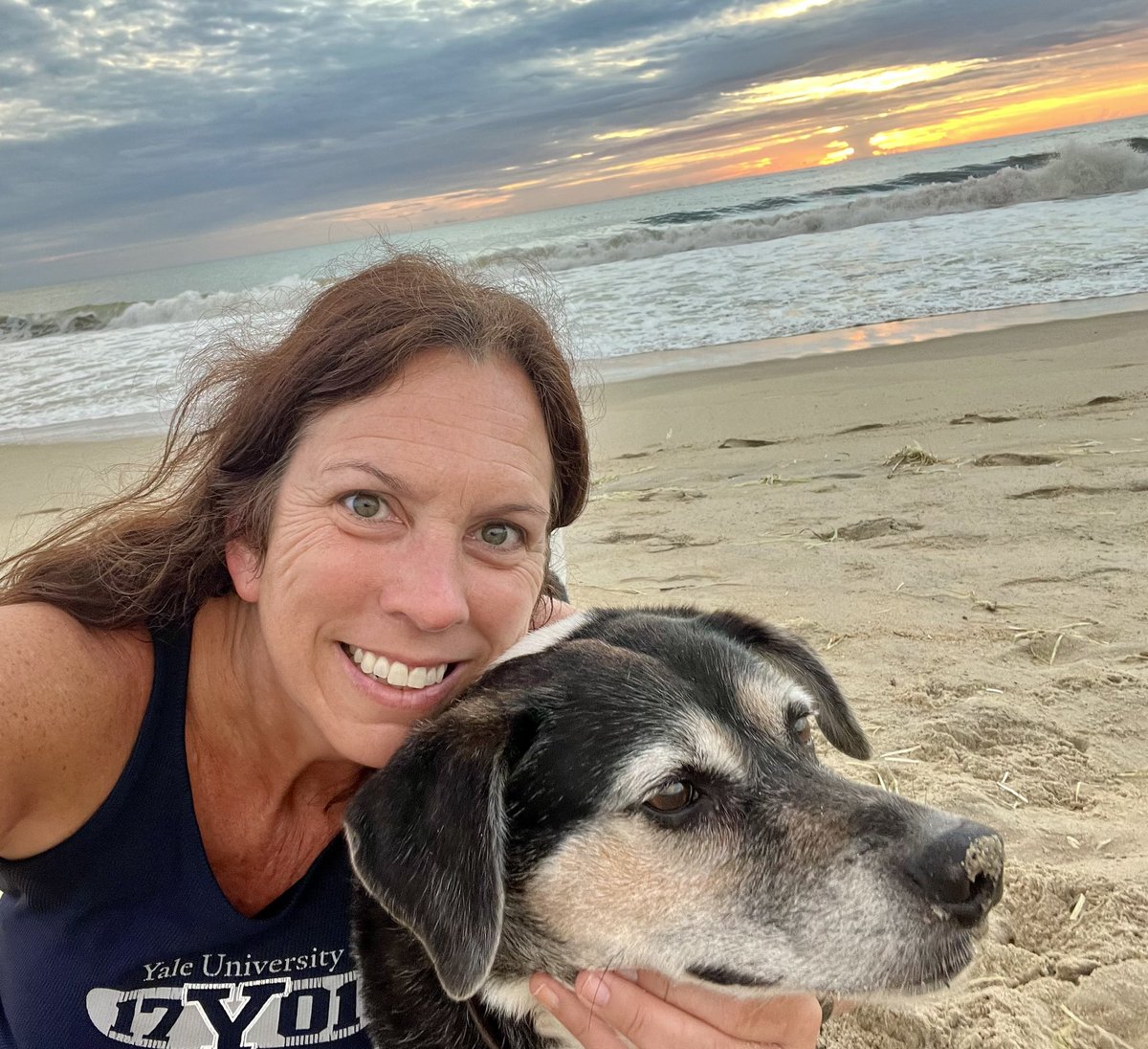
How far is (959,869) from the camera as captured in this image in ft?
6.70

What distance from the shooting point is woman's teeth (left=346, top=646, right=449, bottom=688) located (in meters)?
2.50

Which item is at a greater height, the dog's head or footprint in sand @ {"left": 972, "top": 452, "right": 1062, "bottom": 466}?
the dog's head

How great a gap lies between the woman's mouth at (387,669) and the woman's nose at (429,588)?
0.14 metres

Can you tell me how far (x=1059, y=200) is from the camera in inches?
998

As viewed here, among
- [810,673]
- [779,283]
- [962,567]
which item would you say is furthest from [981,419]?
[779,283]

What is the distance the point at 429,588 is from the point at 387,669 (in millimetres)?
273

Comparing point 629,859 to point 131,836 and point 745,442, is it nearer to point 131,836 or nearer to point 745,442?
point 131,836

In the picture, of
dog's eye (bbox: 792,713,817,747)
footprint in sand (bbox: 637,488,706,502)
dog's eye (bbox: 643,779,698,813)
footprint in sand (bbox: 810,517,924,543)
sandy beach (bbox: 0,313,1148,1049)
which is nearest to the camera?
dog's eye (bbox: 643,779,698,813)

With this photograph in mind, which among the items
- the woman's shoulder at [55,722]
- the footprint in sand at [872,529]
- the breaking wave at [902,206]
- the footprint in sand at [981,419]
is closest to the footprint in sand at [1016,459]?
the footprint in sand at [981,419]

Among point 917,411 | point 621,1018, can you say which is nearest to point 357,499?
point 621,1018

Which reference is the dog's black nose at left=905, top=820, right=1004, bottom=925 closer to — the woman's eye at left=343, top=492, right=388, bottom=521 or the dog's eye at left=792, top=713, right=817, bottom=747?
the dog's eye at left=792, top=713, right=817, bottom=747

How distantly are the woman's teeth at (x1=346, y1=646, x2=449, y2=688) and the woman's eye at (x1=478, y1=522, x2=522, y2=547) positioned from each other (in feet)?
1.28

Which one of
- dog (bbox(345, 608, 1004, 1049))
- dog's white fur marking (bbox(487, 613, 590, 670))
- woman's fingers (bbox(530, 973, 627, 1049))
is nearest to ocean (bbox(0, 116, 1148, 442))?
dog's white fur marking (bbox(487, 613, 590, 670))

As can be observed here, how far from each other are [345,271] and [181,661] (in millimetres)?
1433
